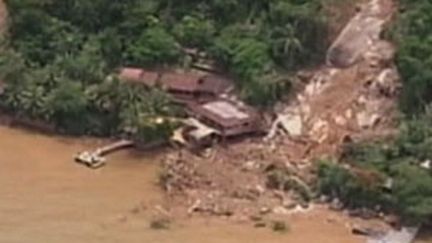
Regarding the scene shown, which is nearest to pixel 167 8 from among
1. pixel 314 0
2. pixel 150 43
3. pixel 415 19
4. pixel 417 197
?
pixel 150 43

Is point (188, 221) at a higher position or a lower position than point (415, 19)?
lower

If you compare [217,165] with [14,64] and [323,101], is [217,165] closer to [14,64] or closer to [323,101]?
[323,101]

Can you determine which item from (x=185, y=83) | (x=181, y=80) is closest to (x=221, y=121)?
(x=185, y=83)

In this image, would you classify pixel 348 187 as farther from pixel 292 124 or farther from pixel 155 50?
pixel 155 50

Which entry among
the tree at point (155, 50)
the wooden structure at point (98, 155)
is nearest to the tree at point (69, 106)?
the wooden structure at point (98, 155)

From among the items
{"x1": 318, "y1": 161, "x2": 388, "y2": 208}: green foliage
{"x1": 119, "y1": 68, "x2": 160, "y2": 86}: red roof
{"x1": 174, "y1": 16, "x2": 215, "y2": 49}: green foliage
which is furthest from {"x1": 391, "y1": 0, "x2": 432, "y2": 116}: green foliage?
{"x1": 119, "y1": 68, "x2": 160, "y2": 86}: red roof

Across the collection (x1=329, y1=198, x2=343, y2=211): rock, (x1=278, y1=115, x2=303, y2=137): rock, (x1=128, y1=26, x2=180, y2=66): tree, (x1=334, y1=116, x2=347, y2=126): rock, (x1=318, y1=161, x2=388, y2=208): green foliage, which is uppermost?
(x1=128, y1=26, x2=180, y2=66): tree

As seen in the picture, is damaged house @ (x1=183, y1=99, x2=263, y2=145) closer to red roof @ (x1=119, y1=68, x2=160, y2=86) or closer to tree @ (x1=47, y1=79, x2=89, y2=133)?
red roof @ (x1=119, y1=68, x2=160, y2=86)
